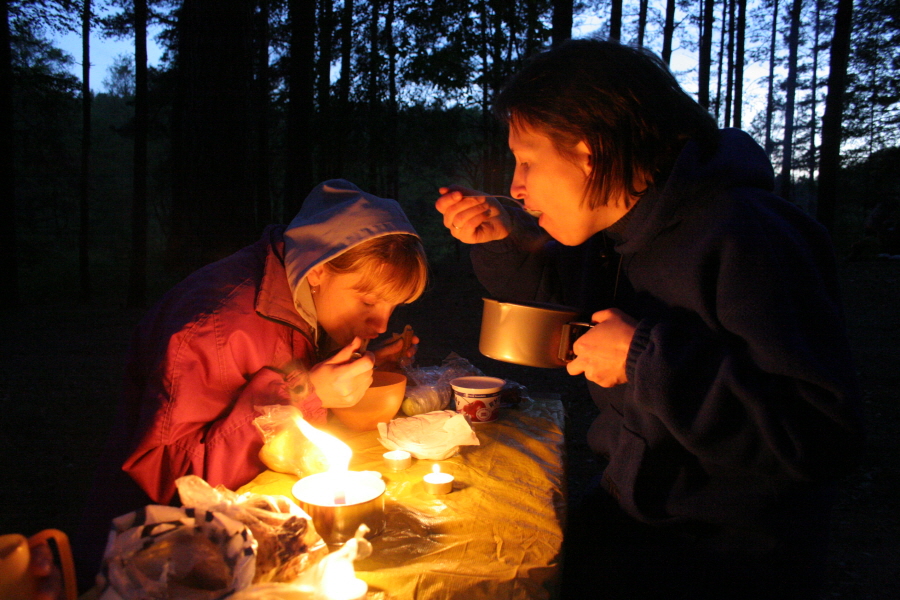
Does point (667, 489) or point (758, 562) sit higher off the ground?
point (667, 489)

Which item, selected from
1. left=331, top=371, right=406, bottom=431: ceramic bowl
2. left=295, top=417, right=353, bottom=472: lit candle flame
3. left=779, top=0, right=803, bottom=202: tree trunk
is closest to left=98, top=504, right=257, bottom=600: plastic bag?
left=295, top=417, right=353, bottom=472: lit candle flame

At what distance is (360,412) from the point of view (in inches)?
76.7

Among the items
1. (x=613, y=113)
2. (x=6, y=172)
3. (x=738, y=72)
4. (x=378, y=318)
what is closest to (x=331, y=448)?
(x=378, y=318)

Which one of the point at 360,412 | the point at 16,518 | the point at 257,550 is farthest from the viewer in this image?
the point at 16,518

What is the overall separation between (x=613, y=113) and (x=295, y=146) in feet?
28.0

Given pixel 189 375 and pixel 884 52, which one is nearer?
pixel 189 375

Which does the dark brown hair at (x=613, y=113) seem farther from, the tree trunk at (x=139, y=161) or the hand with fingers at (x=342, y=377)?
the tree trunk at (x=139, y=161)

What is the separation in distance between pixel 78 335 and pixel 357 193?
8996 millimetres

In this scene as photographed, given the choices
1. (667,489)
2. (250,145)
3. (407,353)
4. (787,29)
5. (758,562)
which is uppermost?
(787,29)

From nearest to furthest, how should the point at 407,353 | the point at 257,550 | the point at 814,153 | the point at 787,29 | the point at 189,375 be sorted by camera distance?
the point at 257,550, the point at 189,375, the point at 407,353, the point at 787,29, the point at 814,153

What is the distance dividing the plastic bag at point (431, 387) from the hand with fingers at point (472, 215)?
638 mm

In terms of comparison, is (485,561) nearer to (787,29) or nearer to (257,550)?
(257,550)

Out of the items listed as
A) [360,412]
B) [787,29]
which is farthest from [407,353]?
[787,29]

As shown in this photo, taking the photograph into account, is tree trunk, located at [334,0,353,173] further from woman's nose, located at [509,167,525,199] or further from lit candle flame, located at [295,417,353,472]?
lit candle flame, located at [295,417,353,472]
